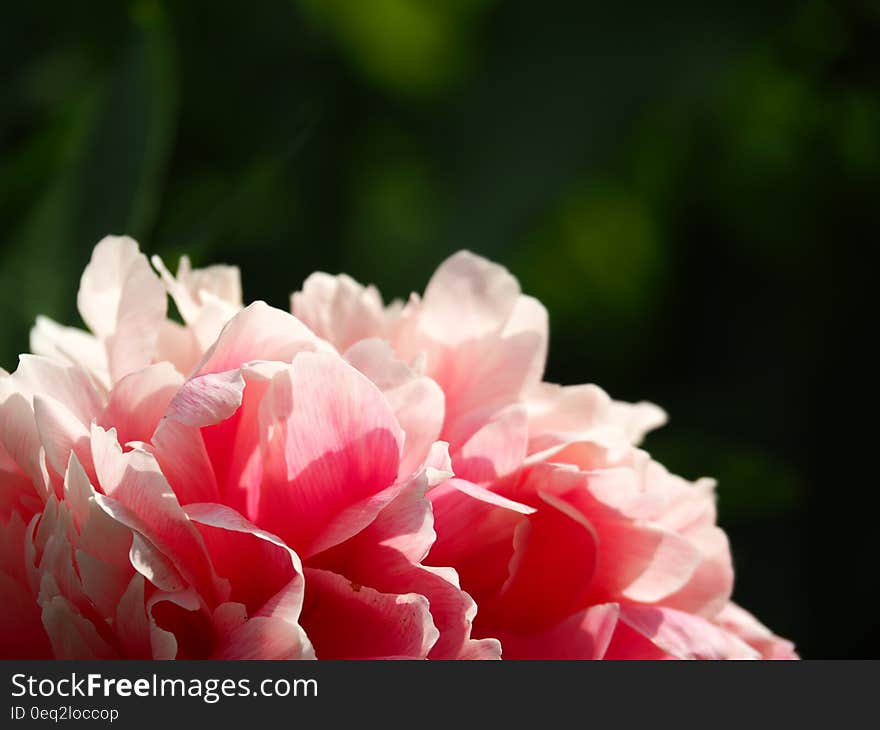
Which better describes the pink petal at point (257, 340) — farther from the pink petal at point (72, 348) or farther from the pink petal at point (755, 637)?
the pink petal at point (755, 637)

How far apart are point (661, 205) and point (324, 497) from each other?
0.66 metres

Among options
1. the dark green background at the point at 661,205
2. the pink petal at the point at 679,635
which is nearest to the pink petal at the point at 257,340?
the pink petal at the point at 679,635

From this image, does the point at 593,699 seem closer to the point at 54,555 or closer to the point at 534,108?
the point at 54,555

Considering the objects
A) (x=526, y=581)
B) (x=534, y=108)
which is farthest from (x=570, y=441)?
(x=534, y=108)

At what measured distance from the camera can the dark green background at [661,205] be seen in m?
0.86

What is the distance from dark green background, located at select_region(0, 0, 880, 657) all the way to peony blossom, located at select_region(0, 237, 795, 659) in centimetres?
43

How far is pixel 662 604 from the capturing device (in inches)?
15.2

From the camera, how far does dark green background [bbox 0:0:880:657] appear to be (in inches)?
34.0

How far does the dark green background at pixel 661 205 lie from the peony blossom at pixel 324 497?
0.43m

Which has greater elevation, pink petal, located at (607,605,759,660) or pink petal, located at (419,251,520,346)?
pink petal, located at (419,251,520,346)

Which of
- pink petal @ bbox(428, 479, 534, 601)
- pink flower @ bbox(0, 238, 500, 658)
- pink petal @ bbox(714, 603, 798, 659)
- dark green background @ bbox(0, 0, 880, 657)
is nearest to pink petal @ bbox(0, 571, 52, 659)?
pink flower @ bbox(0, 238, 500, 658)

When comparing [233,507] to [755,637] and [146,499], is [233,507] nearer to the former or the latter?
[146,499]

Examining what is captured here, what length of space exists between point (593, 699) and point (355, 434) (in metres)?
0.09

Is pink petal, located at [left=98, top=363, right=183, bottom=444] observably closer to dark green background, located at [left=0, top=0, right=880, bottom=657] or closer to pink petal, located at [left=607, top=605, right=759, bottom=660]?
pink petal, located at [left=607, top=605, right=759, bottom=660]
